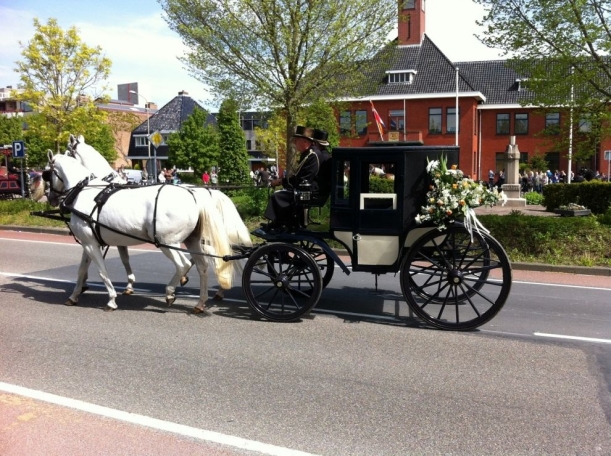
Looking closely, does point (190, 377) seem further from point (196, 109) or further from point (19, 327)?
point (196, 109)

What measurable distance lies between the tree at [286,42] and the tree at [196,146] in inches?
1640

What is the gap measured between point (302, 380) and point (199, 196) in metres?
3.21

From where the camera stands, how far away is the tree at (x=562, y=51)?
44.1ft

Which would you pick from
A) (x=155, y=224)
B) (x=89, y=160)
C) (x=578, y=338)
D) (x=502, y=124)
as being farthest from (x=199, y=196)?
(x=502, y=124)

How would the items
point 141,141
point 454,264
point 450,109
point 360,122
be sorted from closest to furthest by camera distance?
1. point 454,264
2. point 360,122
3. point 450,109
4. point 141,141

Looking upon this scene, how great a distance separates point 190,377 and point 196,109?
5744 cm

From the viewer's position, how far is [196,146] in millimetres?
58500

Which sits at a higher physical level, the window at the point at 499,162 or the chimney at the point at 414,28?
the chimney at the point at 414,28

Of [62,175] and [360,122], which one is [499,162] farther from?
[62,175]

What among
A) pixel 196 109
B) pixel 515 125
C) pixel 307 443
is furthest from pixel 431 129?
pixel 307 443

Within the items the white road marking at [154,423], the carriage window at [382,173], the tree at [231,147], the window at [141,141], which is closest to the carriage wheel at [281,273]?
the carriage window at [382,173]

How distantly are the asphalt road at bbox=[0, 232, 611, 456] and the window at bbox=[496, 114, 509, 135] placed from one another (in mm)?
45338

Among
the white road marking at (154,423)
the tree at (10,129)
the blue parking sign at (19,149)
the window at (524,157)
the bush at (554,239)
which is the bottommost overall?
the white road marking at (154,423)

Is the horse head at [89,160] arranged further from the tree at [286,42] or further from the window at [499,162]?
the window at [499,162]
